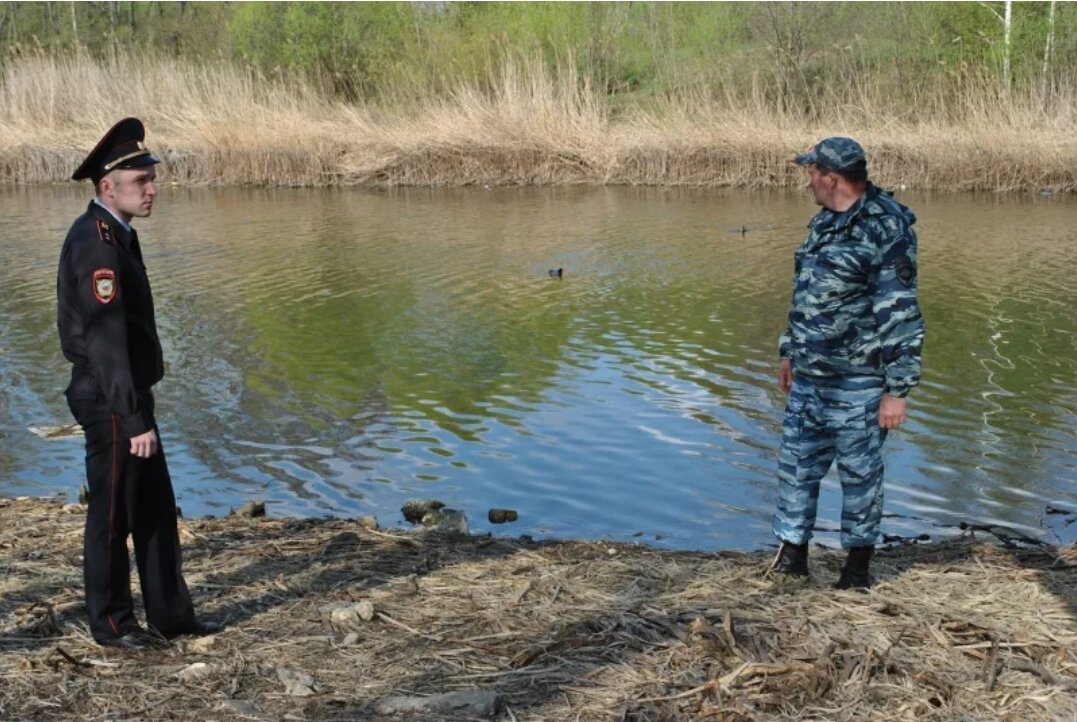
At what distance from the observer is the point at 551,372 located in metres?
10.4

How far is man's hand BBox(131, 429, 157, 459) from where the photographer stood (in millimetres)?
4062

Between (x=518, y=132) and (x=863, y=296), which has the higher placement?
(x=518, y=132)

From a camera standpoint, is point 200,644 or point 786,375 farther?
point 786,375

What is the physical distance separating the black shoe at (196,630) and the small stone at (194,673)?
0.29 metres

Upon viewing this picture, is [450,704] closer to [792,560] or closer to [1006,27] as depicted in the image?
[792,560]

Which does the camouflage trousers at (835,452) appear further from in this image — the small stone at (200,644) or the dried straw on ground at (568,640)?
the small stone at (200,644)

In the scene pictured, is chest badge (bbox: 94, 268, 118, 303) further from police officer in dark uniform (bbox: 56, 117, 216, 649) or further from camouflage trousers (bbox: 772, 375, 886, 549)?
camouflage trousers (bbox: 772, 375, 886, 549)

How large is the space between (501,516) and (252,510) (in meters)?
1.31

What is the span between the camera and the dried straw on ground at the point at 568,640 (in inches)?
149

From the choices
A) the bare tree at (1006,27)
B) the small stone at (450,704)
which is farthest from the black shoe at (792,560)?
the bare tree at (1006,27)

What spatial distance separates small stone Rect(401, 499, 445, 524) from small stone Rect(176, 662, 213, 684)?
9.31 feet

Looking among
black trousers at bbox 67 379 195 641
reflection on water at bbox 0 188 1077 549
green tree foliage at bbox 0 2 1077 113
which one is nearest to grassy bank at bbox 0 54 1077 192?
green tree foliage at bbox 0 2 1077 113

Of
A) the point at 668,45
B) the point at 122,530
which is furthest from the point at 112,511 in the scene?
the point at 668,45

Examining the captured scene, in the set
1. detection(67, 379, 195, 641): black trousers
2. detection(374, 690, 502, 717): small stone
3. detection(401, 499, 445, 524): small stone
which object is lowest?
detection(401, 499, 445, 524): small stone
